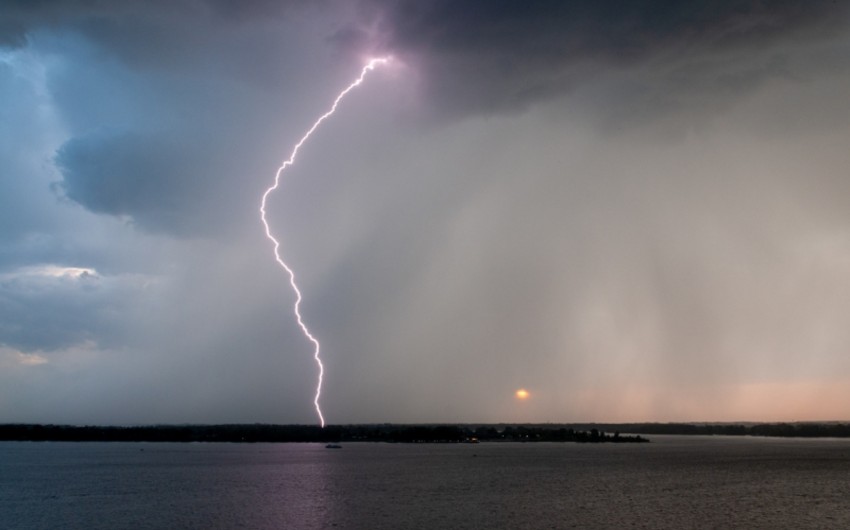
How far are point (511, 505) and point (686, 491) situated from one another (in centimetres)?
1684

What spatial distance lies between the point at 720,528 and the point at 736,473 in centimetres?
4087

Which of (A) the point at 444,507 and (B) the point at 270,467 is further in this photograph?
(B) the point at 270,467

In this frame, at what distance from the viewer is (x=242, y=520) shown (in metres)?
39.8

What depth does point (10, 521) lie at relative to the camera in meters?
40.0

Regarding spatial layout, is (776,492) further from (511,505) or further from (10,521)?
(10,521)

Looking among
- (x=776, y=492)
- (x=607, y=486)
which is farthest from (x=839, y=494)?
(x=607, y=486)

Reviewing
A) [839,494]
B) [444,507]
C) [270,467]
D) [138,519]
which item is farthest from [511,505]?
[270,467]

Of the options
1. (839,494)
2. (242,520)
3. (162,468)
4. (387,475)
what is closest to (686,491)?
(839,494)

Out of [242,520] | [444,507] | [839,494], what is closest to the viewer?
[242,520]

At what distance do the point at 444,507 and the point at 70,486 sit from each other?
34.1 meters

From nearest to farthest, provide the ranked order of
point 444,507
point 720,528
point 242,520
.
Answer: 1. point 720,528
2. point 242,520
3. point 444,507

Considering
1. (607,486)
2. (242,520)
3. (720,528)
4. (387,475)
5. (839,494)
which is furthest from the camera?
(387,475)

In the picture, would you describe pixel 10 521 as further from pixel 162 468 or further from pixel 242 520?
pixel 162 468

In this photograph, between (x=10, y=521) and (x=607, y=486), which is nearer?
(x=10, y=521)
